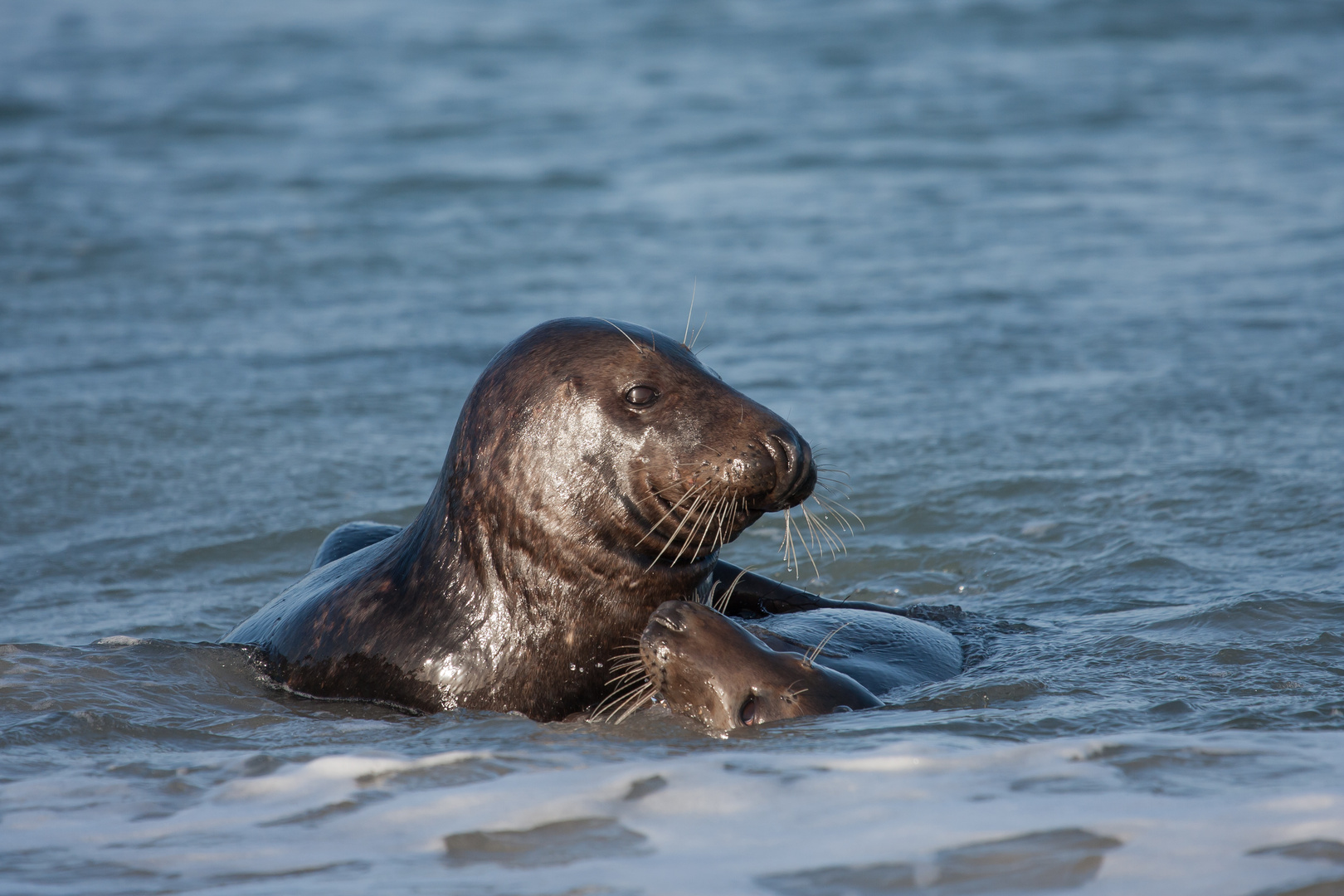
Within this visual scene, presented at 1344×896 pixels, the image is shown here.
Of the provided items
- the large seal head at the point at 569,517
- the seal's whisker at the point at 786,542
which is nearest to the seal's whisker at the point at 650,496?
the large seal head at the point at 569,517

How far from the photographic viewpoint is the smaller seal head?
15.1ft

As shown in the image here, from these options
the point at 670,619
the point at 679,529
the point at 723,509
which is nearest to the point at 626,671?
the point at 670,619

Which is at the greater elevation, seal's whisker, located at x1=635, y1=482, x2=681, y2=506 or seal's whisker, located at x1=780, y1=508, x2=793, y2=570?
seal's whisker, located at x1=635, y1=482, x2=681, y2=506

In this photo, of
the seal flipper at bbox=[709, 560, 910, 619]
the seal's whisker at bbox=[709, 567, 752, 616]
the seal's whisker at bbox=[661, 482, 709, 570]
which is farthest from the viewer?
the seal flipper at bbox=[709, 560, 910, 619]

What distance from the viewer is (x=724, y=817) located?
154 inches

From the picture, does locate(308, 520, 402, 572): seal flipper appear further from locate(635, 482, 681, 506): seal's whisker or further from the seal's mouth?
the seal's mouth

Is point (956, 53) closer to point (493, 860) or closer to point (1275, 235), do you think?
point (1275, 235)

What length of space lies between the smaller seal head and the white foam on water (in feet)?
0.94

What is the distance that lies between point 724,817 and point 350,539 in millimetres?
2640

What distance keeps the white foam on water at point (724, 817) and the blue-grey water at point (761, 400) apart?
0.02 metres

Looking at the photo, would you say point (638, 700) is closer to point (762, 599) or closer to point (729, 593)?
point (729, 593)

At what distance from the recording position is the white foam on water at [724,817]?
11.8ft

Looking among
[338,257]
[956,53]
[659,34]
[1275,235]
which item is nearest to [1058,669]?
[1275,235]

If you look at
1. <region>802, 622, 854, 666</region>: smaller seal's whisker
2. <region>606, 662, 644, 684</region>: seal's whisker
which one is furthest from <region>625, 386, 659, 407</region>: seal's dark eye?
<region>802, 622, 854, 666</region>: smaller seal's whisker
